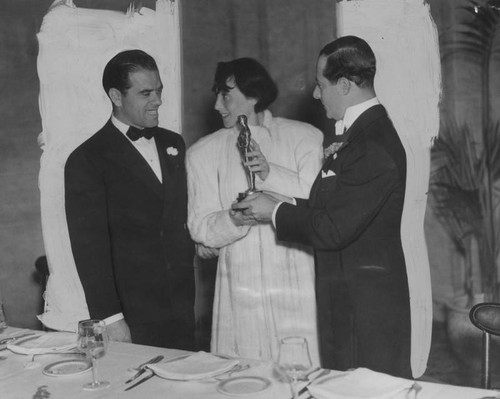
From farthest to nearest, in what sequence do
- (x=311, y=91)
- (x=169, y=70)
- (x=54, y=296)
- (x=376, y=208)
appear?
1. (x=54, y=296)
2. (x=169, y=70)
3. (x=311, y=91)
4. (x=376, y=208)

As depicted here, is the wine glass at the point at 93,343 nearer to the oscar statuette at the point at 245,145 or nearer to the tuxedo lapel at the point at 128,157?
the oscar statuette at the point at 245,145

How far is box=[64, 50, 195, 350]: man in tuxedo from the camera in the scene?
3084mm

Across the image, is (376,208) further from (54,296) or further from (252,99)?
(54,296)

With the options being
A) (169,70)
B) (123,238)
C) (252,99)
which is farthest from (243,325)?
(169,70)

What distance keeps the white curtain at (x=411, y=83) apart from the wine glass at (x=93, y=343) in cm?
122

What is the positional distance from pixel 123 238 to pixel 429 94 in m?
1.49

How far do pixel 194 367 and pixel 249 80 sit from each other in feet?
4.19

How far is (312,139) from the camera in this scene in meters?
2.78

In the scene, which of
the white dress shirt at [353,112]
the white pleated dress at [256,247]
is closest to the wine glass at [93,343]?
the white pleated dress at [256,247]

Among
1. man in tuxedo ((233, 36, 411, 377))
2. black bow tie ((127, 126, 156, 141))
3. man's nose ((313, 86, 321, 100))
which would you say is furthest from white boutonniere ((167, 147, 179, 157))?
man's nose ((313, 86, 321, 100))

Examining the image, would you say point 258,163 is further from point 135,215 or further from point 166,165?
point 135,215

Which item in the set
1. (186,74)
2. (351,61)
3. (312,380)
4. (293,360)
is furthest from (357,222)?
(186,74)

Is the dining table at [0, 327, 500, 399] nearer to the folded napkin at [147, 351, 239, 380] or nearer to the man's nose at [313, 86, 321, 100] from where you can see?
the folded napkin at [147, 351, 239, 380]

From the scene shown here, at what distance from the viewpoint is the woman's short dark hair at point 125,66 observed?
312cm
